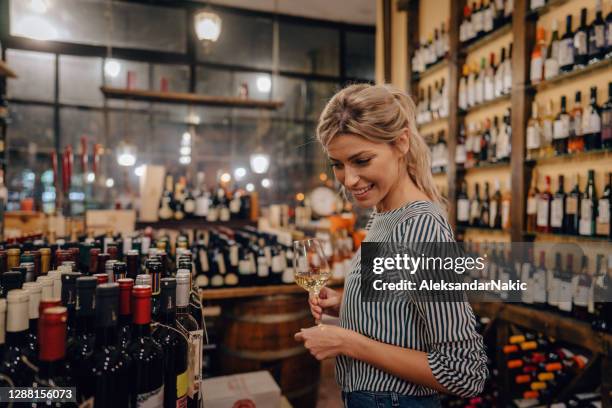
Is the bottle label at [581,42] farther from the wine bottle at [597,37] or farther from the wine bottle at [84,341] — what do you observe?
the wine bottle at [84,341]

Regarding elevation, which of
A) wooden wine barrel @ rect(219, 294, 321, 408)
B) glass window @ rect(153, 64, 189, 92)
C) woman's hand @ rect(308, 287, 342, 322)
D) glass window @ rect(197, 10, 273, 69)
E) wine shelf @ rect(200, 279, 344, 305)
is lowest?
wooden wine barrel @ rect(219, 294, 321, 408)

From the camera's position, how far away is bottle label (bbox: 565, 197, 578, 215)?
8.80 ft

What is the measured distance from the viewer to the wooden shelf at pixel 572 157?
253cm

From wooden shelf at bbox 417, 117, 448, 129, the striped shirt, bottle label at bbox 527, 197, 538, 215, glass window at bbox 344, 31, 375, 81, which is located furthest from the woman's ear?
glass window at bbox 344, 31, 375, 81

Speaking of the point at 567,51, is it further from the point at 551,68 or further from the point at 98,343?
the point at 98,343

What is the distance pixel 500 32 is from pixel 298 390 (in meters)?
2.92

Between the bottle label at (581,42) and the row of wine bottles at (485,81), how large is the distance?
0.58 m

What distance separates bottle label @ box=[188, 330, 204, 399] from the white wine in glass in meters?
0.37

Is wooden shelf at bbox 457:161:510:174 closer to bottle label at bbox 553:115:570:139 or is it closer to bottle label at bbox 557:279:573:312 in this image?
bottle label at bbox 553:115:570:139

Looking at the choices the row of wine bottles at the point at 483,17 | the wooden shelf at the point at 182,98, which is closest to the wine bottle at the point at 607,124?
the row of wine bottles at the point at 483,17

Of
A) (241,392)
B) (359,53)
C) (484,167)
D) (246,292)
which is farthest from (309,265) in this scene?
(359,53)

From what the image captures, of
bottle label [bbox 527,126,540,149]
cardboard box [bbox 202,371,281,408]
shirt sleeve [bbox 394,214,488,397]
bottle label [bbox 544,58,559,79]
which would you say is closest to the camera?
shirt sleeve [bbox 394,214,488,397]

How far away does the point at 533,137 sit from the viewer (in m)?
2.91

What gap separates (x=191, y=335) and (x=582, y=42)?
272 centimetres
